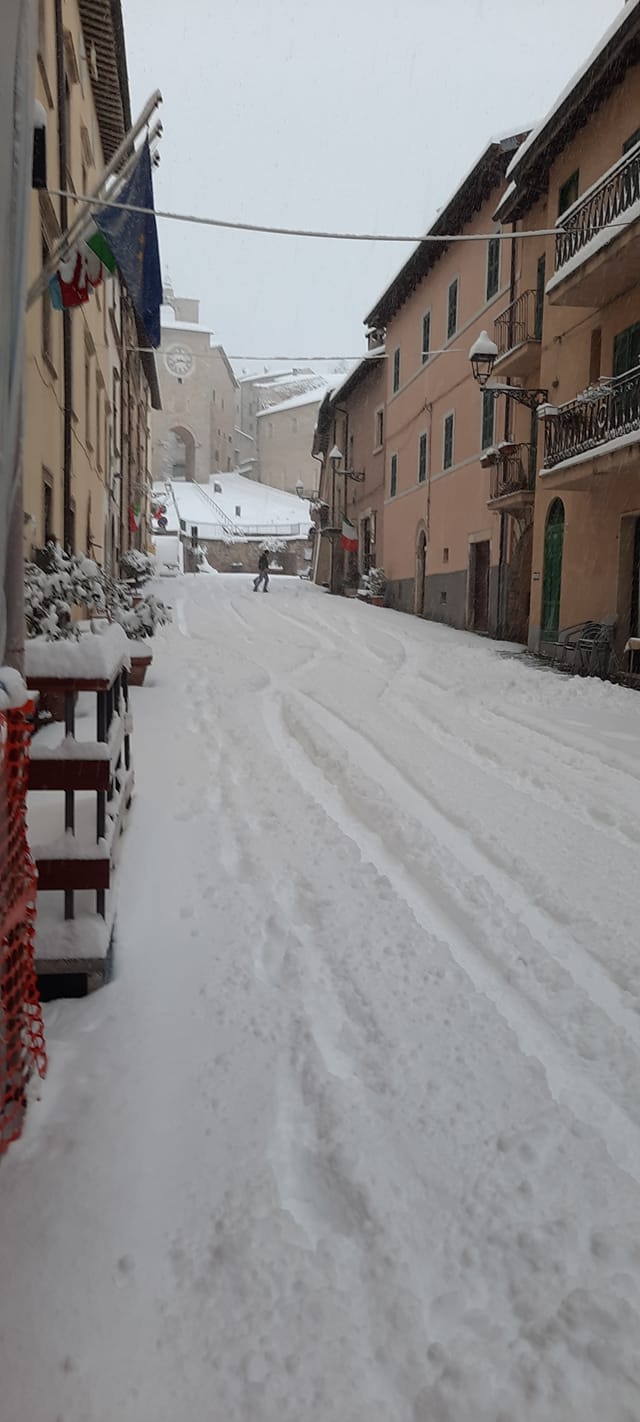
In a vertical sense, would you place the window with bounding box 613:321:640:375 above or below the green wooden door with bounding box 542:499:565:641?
above

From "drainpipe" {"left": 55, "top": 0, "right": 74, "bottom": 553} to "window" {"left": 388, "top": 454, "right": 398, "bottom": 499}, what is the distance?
1650 cm

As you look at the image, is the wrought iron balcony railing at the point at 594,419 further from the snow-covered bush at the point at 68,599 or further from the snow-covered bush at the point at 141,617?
the snow-covered bush at the point at 68,599

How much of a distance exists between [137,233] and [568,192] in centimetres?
1044

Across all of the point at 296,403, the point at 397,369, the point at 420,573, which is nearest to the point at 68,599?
the point at 420,573

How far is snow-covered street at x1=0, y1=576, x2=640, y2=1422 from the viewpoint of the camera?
1.80m

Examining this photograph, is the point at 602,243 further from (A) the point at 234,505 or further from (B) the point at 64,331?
(A) the point at 234,505

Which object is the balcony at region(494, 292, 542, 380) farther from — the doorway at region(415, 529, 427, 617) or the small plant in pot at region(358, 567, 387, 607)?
the small plant in pot at region(358, 567, 387, 607)

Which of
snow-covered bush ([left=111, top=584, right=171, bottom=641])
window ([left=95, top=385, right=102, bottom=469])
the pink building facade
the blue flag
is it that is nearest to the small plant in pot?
the pink building facade

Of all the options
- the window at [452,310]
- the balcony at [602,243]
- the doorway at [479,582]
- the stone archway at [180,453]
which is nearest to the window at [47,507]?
the balcony at [602,243]

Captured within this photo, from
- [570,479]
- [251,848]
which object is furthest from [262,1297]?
[570,479]

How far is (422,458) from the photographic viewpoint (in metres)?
24.3

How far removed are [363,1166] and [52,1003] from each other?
135 cm

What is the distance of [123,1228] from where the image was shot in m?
2.15

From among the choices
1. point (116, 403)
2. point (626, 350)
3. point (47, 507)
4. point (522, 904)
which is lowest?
point (522, 904)
